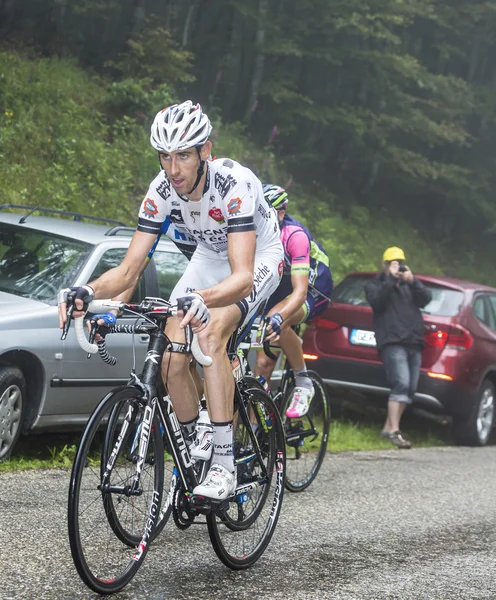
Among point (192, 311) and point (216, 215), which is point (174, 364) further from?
point (216, 215)

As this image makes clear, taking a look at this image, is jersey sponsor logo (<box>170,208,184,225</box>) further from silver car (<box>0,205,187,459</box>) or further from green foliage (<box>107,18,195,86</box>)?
green foliage (<box>107,18,195,86</box>)

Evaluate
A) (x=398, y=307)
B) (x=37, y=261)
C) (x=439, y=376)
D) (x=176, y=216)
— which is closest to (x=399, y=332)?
(x=398, y=307)

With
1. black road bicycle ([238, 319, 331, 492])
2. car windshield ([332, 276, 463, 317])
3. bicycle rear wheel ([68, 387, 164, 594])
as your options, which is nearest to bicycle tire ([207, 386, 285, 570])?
bicycle rear wheel ([68, 387, 164, 594])

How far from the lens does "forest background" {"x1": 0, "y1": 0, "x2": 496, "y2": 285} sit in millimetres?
17578

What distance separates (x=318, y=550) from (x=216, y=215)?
1915mm

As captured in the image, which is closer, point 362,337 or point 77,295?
point 77,295

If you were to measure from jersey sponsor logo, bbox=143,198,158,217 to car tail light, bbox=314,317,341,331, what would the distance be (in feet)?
22.0

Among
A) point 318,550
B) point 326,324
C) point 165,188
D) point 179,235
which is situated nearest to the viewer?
point 165,188

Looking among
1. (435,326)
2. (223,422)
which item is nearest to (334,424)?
(435,326)

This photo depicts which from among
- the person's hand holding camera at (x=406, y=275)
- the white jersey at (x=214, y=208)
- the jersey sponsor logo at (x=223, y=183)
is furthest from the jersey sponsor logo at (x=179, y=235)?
the person's hand holding camera at (x=406, y=275)

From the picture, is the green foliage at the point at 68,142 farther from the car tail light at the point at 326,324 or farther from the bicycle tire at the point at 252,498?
the bicycle tire at the point at 252,498

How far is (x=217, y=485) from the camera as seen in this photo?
4.61m

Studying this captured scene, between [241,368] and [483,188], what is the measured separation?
24.1 m

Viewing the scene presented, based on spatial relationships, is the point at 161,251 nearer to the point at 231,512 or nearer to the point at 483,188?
the point at 231,512
